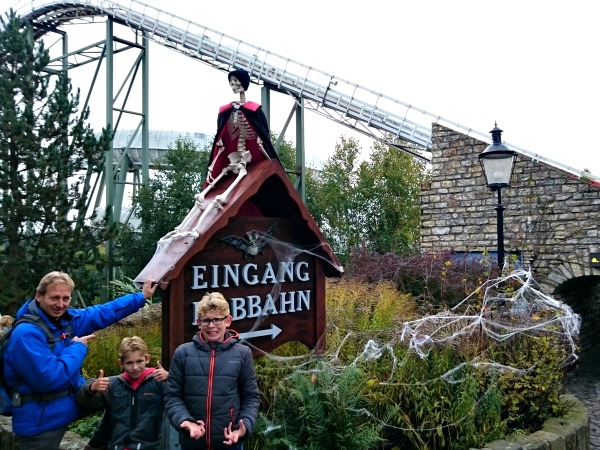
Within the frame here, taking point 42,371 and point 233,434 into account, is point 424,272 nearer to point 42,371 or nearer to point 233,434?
point 233,434

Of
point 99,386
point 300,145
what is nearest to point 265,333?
point 99,386

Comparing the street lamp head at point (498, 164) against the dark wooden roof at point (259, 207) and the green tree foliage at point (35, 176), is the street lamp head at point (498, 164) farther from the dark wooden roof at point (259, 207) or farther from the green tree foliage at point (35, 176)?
the green tree foliage at point (35, 176)

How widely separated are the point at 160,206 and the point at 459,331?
12306 mm

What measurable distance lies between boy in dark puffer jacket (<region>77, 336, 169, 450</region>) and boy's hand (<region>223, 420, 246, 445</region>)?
0.49 metres

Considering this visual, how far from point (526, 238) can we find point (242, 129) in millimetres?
8095

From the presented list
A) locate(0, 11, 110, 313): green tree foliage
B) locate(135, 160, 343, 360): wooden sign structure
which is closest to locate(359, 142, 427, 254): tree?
locate(0, 11, 110, 313): green tree foliage

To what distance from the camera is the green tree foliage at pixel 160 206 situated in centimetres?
1536

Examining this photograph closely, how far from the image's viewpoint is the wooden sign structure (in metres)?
3.63

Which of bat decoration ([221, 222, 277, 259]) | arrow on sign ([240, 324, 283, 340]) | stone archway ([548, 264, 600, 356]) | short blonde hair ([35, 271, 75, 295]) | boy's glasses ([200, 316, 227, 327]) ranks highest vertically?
bat decoration ([221, 222, 277, 259])

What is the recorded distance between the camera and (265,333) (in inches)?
163

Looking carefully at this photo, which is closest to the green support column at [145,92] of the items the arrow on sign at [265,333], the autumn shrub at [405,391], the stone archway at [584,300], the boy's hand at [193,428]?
the stone archway at [584,300]

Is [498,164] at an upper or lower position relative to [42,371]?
upper

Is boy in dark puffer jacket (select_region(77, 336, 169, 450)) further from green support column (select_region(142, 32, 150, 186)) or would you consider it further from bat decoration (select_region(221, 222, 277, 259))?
green support column (select_region(142, 32, 150, 186))

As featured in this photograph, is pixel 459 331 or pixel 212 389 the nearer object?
pixel 212 389
